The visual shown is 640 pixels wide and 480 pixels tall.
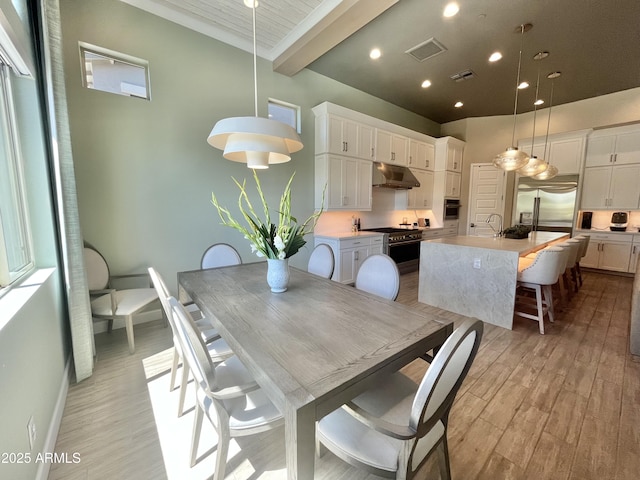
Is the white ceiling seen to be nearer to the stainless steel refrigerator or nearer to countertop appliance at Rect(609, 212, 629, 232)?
the stainless steel refrigerator

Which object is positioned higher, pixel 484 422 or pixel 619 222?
pixel 619 222

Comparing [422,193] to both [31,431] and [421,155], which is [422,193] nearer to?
[421,155]

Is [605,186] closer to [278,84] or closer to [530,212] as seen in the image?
[530,212]

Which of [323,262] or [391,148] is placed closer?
[323,262]

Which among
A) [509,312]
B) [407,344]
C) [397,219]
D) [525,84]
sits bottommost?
[509,312]

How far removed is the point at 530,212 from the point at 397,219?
2745 mm

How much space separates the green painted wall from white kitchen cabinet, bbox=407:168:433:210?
3.34m

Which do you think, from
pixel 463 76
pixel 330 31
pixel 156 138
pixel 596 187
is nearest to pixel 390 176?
pixel 463 76

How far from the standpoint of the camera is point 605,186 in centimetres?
515

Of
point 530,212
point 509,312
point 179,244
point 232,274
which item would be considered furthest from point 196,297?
point 530,212

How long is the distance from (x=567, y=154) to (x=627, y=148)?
81cm

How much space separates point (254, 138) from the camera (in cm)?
168

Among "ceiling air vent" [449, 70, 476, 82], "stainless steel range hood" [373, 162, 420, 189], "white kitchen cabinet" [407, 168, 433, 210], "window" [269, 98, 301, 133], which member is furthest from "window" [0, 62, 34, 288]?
"white kitchen cabinet" [407, 168, 433, 210]

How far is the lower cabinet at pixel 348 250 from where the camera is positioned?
4129 millimetres
